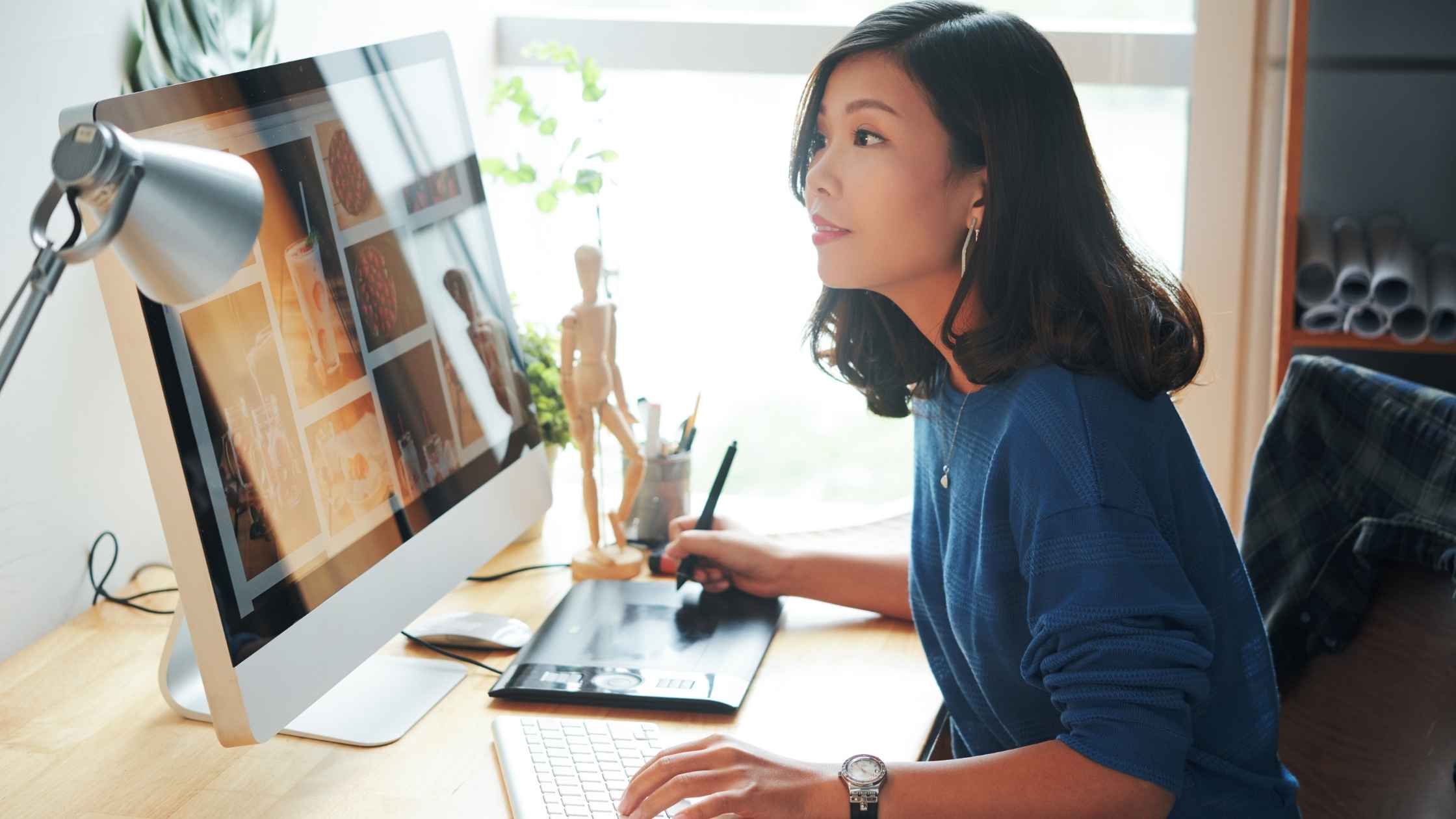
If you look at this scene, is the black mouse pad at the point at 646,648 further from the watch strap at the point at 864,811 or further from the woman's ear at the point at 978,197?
the woman's ear at the point at 978,197

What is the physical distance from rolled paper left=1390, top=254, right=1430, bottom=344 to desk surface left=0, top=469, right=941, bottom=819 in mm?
948

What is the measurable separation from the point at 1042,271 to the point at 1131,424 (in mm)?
147

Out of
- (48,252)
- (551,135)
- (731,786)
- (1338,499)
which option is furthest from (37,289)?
(551,135)

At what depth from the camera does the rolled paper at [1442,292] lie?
69.1 inches

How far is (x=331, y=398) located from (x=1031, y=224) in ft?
1.92

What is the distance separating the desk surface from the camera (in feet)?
3.29

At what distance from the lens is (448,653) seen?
1246 mm

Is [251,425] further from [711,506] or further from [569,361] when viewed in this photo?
[711,506]

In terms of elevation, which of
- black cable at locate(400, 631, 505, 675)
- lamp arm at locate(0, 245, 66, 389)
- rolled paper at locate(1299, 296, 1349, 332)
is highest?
lamp arm at locate(0, 245, 66, 389)

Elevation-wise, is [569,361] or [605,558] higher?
[569,361]

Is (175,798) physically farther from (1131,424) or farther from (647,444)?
(1131,424)

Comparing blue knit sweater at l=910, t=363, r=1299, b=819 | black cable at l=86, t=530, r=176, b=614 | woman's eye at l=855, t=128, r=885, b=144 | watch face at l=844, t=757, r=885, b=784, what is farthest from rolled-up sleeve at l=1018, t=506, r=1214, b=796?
black cable at l=86, t=530, r=176, b=614

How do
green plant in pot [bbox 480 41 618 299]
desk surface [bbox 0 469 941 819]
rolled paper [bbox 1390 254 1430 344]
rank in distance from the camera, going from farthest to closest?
rolled paper [bbox 1390 254 1430 344], green plant in pot [bbox 480 41 618 299], desk surface [bbox 0 469 941 819]

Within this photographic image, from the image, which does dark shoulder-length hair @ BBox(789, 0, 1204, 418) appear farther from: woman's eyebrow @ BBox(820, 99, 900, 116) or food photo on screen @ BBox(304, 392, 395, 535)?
food photo on screen @ BBox(304, 392, 395, 535)
